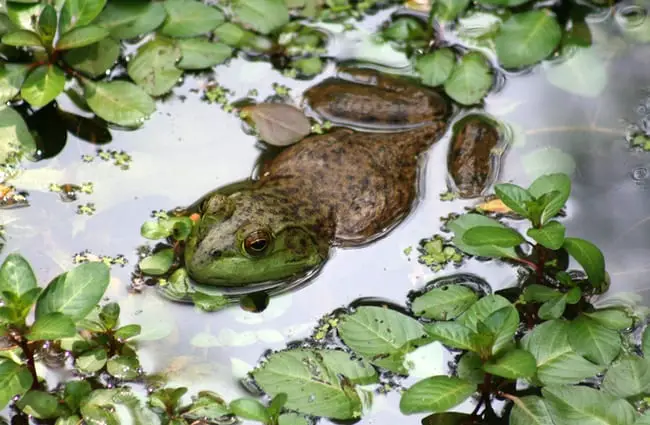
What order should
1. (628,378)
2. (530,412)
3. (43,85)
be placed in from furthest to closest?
1. (43,85)
2. (628,378)
3. (530,412)

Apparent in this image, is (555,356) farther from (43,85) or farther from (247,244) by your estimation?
(43,85)

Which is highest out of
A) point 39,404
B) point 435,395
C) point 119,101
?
point 119,101

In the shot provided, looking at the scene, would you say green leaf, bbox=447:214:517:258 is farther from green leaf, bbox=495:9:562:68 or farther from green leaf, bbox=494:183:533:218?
green leaf, bbox=495:9:562:68

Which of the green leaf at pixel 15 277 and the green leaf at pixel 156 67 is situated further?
the green leaf at pixel 156 67

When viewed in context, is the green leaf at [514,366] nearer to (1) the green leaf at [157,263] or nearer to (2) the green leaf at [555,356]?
(2) the green leaf at [555,356]

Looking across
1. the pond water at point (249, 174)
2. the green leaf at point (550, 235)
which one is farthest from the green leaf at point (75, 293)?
the green leaf at point (550, 235)

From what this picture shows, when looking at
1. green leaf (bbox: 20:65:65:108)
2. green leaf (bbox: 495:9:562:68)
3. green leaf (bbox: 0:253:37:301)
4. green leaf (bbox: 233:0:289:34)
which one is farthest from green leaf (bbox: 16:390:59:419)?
green leaf (bbox: 495:9:562:68)

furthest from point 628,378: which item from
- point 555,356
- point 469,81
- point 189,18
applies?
point 189,18
